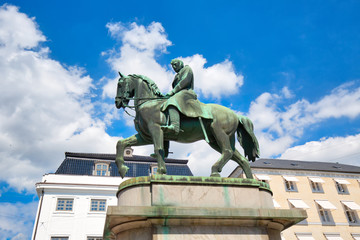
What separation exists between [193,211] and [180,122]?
2799 mm

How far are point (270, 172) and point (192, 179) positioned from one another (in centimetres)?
3334

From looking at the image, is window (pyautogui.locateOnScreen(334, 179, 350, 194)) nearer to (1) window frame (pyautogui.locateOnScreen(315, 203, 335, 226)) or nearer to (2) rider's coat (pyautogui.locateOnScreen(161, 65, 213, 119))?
(1) window frame (pyautogui.locateOnScreen(315, 203, 335, 226))

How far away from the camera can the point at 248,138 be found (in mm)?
8594

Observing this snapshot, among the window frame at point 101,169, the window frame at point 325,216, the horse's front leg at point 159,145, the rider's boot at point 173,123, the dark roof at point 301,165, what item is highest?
the dark roof at point 301,165

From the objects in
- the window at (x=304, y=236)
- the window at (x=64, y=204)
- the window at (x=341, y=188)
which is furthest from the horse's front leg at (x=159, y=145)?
the window at (x=341, y=188)

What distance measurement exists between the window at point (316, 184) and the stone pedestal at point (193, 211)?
34733 mm

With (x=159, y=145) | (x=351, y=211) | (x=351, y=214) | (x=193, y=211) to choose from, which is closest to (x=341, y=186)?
(x=351, y=211)

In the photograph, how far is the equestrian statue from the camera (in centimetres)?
759

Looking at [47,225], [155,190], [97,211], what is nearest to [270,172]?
[97,211]

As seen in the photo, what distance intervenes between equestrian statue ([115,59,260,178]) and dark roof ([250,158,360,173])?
29.7 m

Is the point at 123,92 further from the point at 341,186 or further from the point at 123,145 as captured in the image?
the point at 341,186

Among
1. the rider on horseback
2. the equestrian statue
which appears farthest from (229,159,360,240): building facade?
the rider on horseback

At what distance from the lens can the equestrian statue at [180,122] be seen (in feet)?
24.9

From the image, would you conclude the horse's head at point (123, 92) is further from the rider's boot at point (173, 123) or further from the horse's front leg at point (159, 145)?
the rider's boot at point (173, 123)
